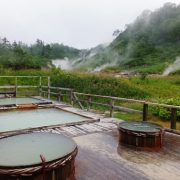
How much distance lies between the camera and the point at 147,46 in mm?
40750

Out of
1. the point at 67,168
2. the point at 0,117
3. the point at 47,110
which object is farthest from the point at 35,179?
the point at 47,110

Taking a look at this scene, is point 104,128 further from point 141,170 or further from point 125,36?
point 125,36

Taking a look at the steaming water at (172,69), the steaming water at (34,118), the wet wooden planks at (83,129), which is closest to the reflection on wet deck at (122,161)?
the wet wooden planks at (83,129)

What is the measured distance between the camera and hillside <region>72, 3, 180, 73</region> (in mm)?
34166

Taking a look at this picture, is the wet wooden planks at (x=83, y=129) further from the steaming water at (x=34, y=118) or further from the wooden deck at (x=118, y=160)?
the steaming water at (x=34, y=118)

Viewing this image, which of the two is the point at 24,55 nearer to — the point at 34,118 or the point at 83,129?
the point at 34,118

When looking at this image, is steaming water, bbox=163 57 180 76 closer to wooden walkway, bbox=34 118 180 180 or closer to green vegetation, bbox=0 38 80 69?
green vegetation, bbox=0 38 80 69

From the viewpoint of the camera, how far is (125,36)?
157 ft

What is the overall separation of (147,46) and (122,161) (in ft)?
129

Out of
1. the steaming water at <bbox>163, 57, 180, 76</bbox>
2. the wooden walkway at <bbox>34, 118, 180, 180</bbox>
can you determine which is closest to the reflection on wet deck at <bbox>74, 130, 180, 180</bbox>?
the wooden walkway at <bbox>34, 118, 180, 180</bbox>

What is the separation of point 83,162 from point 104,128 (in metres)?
1.79

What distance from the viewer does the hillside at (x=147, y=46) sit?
3417 centimetres

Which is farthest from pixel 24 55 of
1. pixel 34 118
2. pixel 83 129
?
pixel 83 129

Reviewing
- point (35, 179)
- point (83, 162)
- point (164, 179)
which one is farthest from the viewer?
point (83, 162)
